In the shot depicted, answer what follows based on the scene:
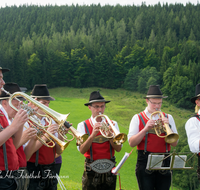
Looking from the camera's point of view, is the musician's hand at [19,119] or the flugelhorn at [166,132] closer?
the musician's hand at [19,119]

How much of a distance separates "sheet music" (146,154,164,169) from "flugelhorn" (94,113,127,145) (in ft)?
2.09

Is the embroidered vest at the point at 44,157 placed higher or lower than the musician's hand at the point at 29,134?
lower

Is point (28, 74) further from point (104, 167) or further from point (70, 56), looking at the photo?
point (104, 167)

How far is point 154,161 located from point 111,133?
3.38ft

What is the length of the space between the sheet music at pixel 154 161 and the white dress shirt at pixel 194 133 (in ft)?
2.13

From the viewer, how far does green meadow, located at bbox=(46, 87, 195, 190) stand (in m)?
33.7

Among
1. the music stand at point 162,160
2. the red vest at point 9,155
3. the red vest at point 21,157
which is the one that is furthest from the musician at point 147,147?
the red vest at point 9,155

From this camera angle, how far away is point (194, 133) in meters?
4.92

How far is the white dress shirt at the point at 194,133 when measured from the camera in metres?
4.79

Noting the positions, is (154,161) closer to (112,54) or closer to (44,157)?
(44,157)

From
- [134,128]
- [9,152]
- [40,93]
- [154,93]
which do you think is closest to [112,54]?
[154,93]

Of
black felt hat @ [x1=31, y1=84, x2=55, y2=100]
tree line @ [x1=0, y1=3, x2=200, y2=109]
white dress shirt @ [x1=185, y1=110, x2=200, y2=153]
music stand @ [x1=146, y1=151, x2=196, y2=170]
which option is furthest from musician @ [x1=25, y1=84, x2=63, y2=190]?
tree line @ [x1=0, y1=3, x2=200, y2=109]

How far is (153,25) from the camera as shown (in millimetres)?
122625

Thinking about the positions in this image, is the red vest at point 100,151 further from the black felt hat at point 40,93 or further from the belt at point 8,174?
the belt at point 8,174
